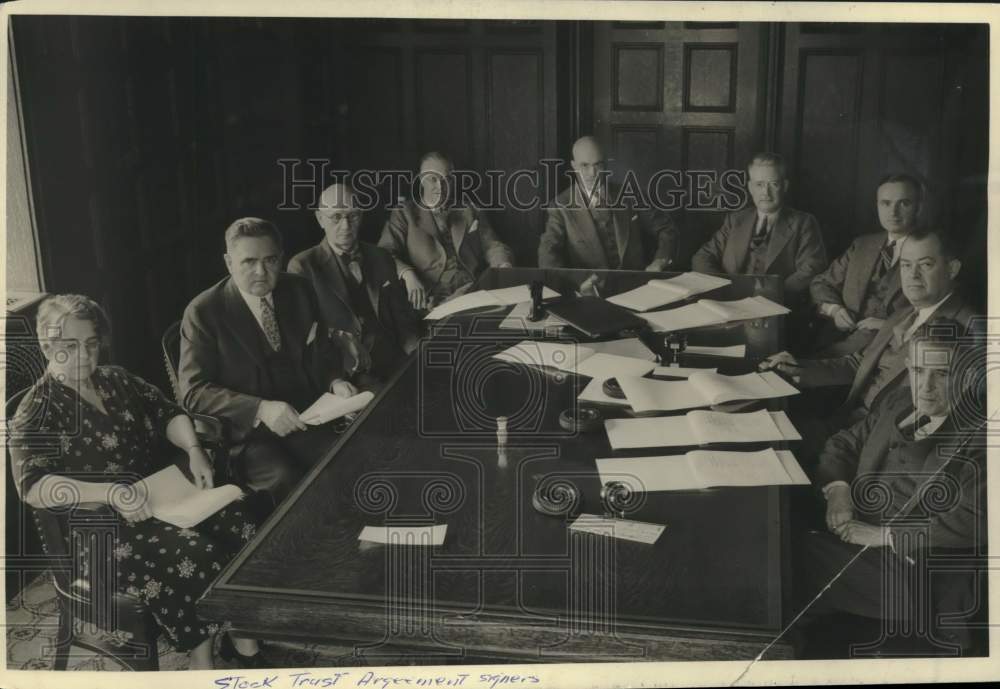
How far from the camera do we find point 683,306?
294cm

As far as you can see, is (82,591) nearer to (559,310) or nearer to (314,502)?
(314,502)

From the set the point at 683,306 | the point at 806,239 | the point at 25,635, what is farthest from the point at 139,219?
the point at 806,239

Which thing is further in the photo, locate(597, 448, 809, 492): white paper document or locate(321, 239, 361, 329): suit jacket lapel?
locate(321, 239, 361, 329): suit jacket lapel

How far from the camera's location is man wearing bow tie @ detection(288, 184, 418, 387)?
279 centimetres

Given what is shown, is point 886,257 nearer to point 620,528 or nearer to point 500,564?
point 620,528

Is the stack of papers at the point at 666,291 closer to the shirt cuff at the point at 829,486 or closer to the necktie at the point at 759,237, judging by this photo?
the necktie at the point at 759,237

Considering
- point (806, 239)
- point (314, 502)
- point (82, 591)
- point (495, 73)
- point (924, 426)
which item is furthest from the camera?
point (806, 239)

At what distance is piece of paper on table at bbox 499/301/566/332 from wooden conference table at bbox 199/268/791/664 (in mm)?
607

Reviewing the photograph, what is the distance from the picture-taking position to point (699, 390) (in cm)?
238

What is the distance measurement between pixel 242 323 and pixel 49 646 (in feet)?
2.87

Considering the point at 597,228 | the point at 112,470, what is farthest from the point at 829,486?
the point at 112,470

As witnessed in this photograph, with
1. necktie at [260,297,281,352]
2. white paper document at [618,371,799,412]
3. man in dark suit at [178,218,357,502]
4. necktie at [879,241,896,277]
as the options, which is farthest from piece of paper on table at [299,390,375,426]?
necktie at [879,241,896,277]

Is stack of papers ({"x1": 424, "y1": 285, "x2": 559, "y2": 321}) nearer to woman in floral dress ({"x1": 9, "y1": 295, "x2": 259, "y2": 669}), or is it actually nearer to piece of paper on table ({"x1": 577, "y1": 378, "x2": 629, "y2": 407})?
piece of paper on table ({"x1": 577, "y1": 378, "x2": 629, "y2": 407})

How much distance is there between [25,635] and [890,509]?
1955mm
